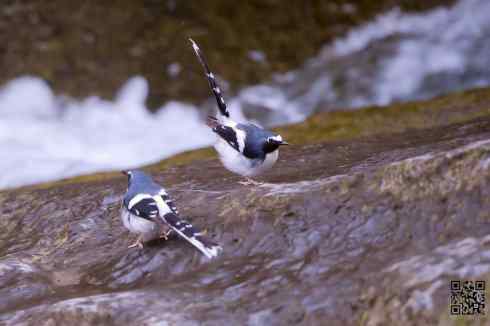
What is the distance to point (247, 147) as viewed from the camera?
7.18 m

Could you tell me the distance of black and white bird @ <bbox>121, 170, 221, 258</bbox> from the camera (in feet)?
19.7

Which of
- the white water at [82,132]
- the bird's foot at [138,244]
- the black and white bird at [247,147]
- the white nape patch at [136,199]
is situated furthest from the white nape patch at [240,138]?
the white water at [82,132]

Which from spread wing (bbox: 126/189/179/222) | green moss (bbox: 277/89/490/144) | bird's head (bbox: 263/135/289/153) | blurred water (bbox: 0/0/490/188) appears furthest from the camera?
blurred water (bbox: 0/0/490/188)

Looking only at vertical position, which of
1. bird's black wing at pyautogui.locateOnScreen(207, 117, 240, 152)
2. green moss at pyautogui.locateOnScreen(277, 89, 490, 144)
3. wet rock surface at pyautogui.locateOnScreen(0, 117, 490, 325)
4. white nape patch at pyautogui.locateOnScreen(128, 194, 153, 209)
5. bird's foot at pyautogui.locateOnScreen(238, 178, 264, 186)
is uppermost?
green moss at pyautogui.locateOnScreen(277, 89, 490, 144)

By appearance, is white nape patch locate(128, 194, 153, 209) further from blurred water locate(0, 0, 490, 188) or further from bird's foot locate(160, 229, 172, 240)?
blurred water locate(0, 0, 490, 188)

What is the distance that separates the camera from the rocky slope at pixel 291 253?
470 centimetres

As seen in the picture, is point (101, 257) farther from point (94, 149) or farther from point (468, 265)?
point (94, 149)

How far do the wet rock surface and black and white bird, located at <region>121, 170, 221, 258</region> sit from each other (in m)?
0.12

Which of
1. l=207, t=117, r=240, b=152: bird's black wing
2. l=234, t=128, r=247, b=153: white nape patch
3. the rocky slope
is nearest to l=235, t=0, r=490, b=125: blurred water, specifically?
l=207, t=117, r=240, b=152: bird's black wing

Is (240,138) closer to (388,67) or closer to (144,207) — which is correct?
(144,207)

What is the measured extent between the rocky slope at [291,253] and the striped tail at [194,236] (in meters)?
0.09

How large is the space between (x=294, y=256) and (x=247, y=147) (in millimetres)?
1793

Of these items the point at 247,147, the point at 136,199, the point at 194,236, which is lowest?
the point at 194,236

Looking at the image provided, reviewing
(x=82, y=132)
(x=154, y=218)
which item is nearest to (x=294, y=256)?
(x=154, y=218)
